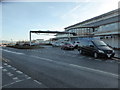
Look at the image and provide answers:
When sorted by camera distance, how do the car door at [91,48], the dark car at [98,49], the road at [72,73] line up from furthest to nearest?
the car door at [91,48] → the dark car at [98,49] → the road at [72,73]

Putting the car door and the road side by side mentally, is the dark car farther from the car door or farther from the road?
the road

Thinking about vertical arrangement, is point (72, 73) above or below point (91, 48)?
below

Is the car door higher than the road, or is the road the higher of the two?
the car door

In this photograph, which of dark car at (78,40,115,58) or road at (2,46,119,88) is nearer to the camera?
road at (2,46,119,88)

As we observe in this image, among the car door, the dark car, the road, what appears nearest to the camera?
the road

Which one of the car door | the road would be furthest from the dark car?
the road

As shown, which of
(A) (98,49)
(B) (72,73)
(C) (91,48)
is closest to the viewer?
(B) (72,73)

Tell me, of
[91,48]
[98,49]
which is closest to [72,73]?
[98,49]

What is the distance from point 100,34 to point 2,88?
2620 cm

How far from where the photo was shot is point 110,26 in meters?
25.8

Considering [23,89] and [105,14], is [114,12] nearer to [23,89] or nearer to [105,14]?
[105,14]

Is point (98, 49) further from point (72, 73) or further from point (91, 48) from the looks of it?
point (72, 73)

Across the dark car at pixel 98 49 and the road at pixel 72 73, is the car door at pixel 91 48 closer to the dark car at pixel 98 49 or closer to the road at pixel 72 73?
the dark car at pixel 98 49

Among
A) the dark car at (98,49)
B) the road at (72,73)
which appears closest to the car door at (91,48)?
the dark car at (98,49)
